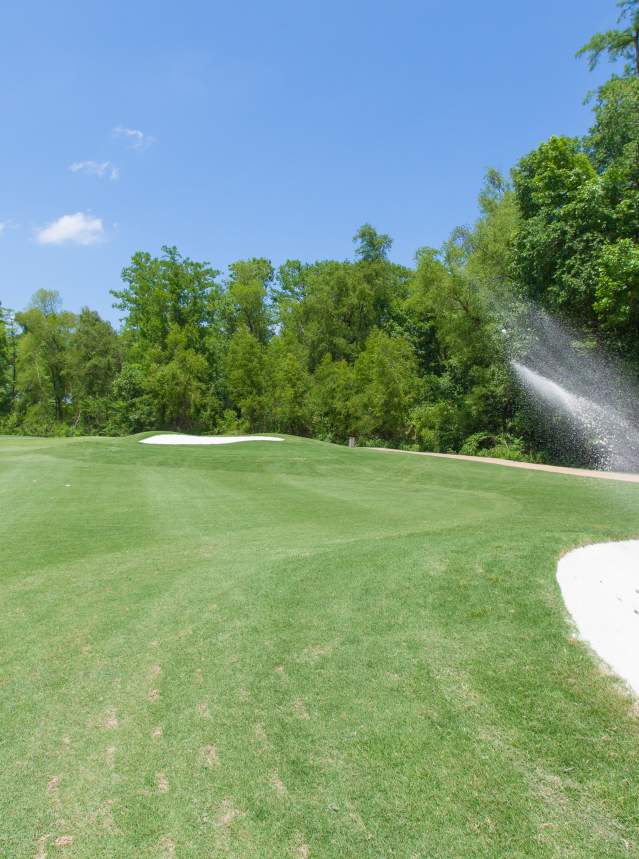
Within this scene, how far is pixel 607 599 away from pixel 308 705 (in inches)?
98.8

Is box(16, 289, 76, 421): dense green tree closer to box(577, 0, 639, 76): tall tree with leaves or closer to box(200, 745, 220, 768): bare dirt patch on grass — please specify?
box(577, 0, 639, 76): tall tree with leaves

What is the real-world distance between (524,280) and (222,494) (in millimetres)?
14894

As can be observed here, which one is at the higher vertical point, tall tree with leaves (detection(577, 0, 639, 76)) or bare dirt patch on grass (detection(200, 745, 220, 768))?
tall tree with leaves (detection(577, 0, 639, 76))

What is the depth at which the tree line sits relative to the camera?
17656mm

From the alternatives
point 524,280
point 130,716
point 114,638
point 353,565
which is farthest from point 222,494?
point 524,280

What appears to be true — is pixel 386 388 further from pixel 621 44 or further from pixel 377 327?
pixel 621 44

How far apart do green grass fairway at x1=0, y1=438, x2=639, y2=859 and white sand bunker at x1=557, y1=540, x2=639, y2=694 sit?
138 mm

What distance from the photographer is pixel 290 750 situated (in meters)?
2.41

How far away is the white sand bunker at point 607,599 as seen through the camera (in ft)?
10.2

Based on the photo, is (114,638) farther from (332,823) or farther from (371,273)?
(371,273)

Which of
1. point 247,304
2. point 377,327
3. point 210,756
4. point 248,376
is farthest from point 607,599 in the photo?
point 247,304

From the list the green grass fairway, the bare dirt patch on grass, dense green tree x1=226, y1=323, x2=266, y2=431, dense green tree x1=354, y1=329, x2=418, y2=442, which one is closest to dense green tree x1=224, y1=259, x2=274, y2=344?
dense green tree x1=226, y1=323, x2=266, y2=431

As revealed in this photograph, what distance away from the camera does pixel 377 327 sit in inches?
1414

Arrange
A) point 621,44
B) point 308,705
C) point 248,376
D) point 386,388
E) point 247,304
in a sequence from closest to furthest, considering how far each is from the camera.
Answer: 1. point 308,705
2. point 621,44
3. point 386,388
4. point 248,376
5. point 247,304
